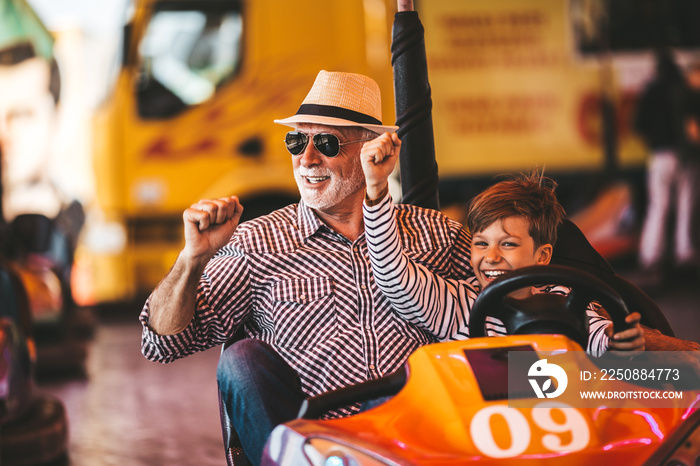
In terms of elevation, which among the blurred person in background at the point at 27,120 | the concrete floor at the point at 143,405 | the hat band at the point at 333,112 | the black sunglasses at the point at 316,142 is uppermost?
the hat band at the point at 333,112

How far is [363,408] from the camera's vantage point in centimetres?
165

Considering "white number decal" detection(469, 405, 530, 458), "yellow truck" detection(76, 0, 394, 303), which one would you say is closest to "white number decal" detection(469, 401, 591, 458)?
"white number decal" detection(469, 405, 530, 458)

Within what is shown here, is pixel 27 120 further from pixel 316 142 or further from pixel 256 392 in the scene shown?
pixel 256 392

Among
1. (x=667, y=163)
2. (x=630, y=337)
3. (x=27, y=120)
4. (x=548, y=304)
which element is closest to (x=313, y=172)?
(x=548, y=304)

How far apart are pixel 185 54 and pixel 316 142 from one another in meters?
4.42

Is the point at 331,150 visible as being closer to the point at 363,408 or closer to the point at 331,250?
the point at 331,250

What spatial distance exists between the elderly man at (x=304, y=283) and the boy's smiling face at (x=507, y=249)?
20cm

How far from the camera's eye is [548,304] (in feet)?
5.37

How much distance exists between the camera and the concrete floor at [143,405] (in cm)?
339

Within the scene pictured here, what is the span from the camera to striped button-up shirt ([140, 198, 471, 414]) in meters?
1.87

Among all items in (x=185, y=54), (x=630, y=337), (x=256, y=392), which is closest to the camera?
(x=630, y=337)

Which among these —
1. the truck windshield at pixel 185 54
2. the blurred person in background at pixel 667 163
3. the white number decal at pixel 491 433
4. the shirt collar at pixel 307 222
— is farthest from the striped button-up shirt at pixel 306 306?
the blurred person in background at pixel 667 163

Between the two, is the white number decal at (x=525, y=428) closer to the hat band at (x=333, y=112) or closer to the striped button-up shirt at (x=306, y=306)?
the striped button-up shirt at (x=306, y=306)

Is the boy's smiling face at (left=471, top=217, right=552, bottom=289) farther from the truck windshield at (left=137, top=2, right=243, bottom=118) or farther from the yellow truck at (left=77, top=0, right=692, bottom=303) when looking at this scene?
the truck windshield at (left=137, top=2, right=243, bottom=118)
